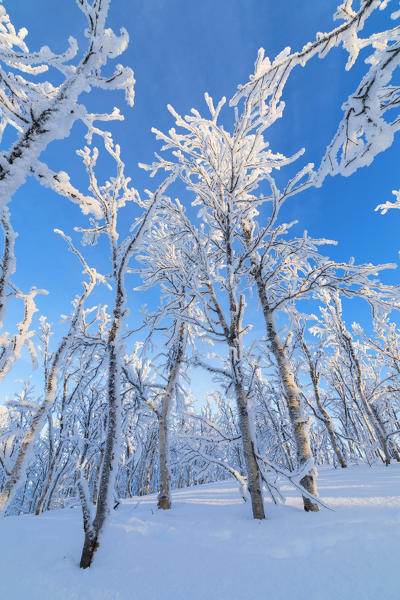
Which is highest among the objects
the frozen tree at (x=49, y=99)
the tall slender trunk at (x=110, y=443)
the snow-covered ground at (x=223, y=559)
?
the frozen tree at (x=49, y=99)

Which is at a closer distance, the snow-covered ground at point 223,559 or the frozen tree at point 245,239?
the snow-covered ground at point 223,559

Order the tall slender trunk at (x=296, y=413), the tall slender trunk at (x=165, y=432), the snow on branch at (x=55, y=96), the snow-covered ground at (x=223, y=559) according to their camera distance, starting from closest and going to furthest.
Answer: the snow on branch at (x=55, y=96) → the snow-covered ground at (x=223, y=559) → the tall slender trunk at (x=296, y=413) → the tall slender trunk at (x=165, y=432)

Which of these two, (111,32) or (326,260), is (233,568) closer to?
(111,32)

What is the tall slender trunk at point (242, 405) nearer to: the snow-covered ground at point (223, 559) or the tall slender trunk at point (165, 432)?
the snow-covered ground at point (223, 559)

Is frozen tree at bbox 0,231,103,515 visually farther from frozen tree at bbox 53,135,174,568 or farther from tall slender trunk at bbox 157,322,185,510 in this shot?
tall slender trunk at bbox 157,322,185,510

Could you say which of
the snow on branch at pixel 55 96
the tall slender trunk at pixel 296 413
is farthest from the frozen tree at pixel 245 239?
the snow on branch at pixel 55 96

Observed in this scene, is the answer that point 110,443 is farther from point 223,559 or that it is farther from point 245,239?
point 245,239

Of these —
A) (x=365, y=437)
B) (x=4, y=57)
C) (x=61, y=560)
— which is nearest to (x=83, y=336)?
(x=61, y=560)

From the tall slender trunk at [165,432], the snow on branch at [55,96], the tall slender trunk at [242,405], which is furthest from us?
the tall slender trunk at [165,432]

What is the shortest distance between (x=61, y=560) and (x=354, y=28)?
181 inches

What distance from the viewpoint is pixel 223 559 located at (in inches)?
78.3

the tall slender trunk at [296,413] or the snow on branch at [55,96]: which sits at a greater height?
the snow on branch at [55,96]

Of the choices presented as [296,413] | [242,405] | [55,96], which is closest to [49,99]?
[55,96]

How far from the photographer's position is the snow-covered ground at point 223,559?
1579mm
